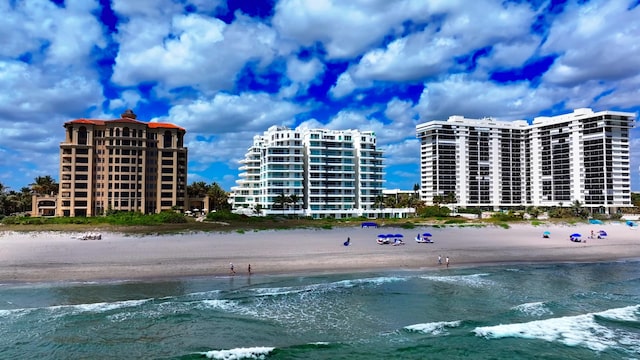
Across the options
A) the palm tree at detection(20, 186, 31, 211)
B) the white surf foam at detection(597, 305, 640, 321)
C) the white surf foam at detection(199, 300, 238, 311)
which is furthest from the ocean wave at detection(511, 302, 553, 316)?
the palm tree at detection(20, 186, 31, 211)

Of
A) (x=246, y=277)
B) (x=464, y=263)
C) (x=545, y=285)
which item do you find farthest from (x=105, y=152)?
(x=545, y=285)

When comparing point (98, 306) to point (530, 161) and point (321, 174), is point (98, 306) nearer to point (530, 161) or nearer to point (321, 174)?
point (321, 174)

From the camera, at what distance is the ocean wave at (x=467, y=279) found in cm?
3453

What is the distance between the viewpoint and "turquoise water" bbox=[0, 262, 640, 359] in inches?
806

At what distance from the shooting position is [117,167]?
10506 cm

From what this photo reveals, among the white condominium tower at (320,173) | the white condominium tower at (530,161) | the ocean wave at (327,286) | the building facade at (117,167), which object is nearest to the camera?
the ocean wave at (327,286)

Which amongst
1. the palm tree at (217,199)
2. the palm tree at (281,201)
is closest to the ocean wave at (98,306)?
the palm tree at (281,201)

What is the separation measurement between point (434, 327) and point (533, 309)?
7976 mm

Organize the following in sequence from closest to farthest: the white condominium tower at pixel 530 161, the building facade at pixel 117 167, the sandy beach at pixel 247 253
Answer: the sandy beach at pixel 247 253 → the building facade at pixel 117 167 → the white condominium tower at pixel 530 161

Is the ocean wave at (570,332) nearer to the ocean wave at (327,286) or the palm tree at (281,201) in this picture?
the ocean wave at (327,286)

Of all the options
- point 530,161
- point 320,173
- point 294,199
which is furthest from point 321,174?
point 530,161

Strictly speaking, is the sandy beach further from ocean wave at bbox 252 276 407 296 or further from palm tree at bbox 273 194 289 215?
palm tree at bbox 273 194 289 215

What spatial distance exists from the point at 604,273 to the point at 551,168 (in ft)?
424

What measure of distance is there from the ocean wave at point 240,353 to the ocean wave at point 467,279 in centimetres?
1948
